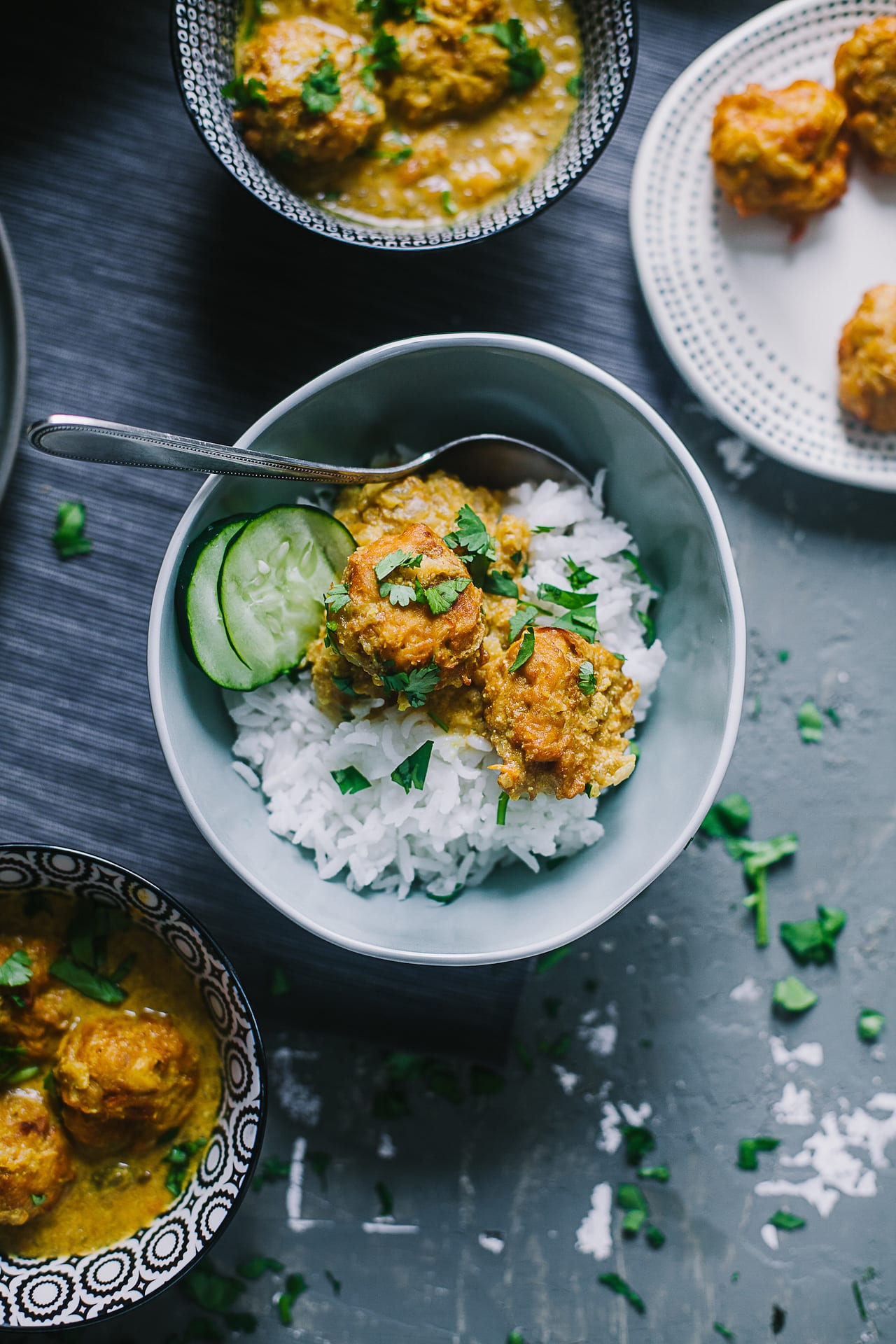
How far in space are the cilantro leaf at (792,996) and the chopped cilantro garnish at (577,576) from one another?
1.44 m

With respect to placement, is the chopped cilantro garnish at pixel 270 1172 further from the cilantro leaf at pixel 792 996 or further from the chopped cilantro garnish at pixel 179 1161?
the cilantro leaf at pixel 792 996

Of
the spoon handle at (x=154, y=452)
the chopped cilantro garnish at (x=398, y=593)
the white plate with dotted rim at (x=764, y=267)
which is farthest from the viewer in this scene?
the white plate with dotted rim at (x=764, y=267)

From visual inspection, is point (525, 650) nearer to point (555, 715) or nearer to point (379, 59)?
point (555, 715)

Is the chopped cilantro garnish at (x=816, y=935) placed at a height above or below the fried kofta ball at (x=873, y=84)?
below

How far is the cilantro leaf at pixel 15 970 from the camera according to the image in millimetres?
2533

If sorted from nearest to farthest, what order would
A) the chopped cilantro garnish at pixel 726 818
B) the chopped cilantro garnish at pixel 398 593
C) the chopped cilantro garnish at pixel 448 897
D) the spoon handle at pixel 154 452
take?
1. the spoon handle at pixel 154 452
2. the chopped cilantro garnish at pixel 398 593
3. the chopped cilantro garnish at pixel 448 897
4. the chopped cilantro garnish at pixel 726 818

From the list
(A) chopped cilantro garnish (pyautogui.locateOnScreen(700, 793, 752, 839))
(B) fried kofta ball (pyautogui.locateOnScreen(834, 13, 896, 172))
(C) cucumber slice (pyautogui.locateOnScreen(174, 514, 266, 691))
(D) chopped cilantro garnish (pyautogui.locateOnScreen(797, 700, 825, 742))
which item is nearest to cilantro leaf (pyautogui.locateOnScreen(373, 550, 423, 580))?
(C) cucumber slice (pyautogui.locateOnScreen(174, 514, 266, 691))

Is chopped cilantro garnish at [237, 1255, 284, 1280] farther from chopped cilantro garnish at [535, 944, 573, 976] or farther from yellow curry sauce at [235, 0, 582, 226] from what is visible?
yellow curry sauce at [235, 0, 582, 226]

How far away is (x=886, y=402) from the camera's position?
113 inches

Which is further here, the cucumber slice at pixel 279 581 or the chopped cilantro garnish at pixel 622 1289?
the chopped cilantro garnish at pixel 622 1289

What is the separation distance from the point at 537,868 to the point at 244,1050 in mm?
871

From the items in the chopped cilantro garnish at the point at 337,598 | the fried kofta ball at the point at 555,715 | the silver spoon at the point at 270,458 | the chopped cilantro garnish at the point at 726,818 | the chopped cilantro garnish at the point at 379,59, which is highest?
the chopped cilantro garnish at the point at 379,59

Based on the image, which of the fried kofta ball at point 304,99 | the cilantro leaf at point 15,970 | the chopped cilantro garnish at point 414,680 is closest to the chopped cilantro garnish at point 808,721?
the chopped cilantro garnish at point 414,680

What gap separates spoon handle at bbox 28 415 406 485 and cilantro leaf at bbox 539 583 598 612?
565 millimetres
